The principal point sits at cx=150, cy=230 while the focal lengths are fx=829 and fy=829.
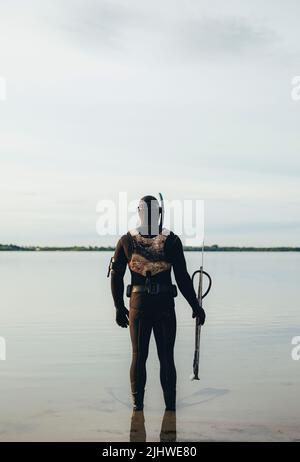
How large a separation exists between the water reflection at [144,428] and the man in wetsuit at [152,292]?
147mm

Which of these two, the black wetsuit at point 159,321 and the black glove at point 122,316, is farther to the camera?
the black glove at point 122,316

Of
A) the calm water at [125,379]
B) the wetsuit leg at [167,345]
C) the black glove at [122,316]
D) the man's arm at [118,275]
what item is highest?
the man's arm at [118,275]

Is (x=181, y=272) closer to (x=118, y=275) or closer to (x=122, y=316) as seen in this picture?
(x=118, y=275)

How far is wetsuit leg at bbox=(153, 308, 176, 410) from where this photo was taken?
9180mm

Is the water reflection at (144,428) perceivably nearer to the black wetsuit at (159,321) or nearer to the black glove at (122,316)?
the black wetsuit at (159,321)

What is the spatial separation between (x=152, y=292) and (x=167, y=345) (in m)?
0.62

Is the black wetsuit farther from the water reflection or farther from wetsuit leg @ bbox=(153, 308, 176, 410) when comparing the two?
the water reflection

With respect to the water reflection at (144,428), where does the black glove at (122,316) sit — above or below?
above

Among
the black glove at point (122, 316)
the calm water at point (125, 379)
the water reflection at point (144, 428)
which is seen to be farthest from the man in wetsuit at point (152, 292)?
the calm water at point (125, 379)

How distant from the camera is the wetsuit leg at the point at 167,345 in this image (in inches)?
361

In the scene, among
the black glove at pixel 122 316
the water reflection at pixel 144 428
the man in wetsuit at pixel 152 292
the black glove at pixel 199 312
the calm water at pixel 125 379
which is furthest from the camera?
the black glove at pixel 199 312

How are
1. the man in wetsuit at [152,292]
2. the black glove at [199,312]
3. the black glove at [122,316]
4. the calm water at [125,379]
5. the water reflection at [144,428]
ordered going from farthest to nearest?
the black glove at [199,312]
the black glove at [122,316]
the man in wetsuit at [152,292]
the calm water at [125,379]
the water reflection at [144,428]

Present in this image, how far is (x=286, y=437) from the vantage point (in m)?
8.16

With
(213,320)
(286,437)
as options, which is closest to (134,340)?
Result: (286,437)
